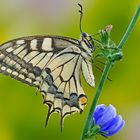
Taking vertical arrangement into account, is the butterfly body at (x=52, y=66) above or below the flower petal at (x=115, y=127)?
above

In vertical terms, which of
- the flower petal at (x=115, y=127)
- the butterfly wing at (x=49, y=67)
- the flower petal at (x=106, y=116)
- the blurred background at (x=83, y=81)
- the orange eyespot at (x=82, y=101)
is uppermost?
the blurred background at (x=83, y=81)

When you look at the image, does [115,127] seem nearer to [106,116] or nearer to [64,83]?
[106,116]

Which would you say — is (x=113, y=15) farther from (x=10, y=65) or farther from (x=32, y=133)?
(x=10, y=65)

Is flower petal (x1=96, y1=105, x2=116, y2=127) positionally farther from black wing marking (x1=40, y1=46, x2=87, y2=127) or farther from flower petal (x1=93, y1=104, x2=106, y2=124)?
black wing marking (x1=40, y1=46, x2=87, y2=127)

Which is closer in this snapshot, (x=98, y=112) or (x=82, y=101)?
(x=98, y=112)

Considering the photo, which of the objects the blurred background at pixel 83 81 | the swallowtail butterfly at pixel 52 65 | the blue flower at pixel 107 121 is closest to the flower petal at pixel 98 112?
the blue flower at pixel 107 121

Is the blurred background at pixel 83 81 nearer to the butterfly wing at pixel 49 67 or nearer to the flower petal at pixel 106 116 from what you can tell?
the butterfly wing at pixel 49 67

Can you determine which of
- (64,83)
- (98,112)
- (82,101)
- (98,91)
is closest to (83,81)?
(64,83)

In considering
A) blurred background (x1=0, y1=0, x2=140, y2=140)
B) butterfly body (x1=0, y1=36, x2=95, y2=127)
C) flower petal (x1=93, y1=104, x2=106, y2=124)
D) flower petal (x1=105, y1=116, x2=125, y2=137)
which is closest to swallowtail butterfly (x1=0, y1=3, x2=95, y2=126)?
butterfly body (x1=0, y1=36, x2=95, y2=127)
